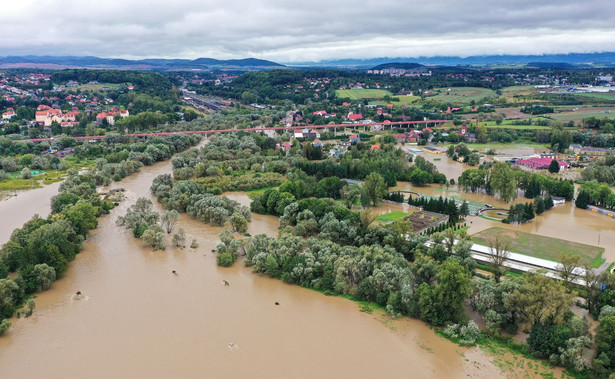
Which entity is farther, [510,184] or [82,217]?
[510,184]

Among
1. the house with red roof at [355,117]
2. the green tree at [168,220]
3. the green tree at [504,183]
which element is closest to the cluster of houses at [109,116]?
the house with red roof at [355,117]

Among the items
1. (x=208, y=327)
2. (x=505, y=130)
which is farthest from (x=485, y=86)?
(x=208, y=327)

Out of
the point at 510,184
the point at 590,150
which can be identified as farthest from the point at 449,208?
the point at 590,150

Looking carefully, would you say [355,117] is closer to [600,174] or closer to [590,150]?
[590,150]

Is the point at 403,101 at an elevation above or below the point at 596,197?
above

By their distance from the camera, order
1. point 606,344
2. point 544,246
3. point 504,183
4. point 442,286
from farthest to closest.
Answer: point 504,183
point 544,246
point 442,286
point 606,344

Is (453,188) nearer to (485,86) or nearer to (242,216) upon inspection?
(242,216)

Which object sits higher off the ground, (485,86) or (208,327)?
(485,86)

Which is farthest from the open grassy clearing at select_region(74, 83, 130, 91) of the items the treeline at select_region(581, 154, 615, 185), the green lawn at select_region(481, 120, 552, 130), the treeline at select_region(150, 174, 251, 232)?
the treeline at select_region(581, 154, 615, 185)
